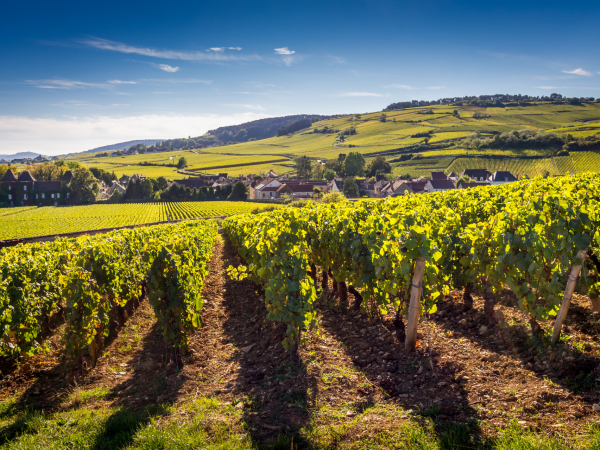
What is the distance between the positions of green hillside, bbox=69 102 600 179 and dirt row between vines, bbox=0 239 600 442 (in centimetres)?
9360

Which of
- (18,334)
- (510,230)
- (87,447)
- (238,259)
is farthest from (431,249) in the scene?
(238,259)

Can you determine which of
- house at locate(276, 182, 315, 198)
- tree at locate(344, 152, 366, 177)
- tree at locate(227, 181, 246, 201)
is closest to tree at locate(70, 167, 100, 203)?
tree at locate(227, 181, 246, 201)

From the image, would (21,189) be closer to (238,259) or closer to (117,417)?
(238,259)

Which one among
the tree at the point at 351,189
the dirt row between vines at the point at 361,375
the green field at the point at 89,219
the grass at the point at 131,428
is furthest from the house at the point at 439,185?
the grass at the point at 131,428

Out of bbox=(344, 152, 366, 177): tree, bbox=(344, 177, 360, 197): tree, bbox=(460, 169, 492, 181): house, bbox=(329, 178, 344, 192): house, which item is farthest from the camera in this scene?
bbox=(344, 152, 366, 177): tree

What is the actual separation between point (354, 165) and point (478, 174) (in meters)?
38.7

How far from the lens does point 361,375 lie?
5566mm

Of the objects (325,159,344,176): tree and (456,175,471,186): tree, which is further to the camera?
(325,159,344,176): tree

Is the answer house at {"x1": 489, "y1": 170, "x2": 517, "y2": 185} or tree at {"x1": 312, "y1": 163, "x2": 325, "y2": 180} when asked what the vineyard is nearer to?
house at {"x1": 489, "y1": 170, "x2": 517, "y2": 185}

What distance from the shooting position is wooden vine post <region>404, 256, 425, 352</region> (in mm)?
5703

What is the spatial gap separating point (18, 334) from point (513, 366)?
955cm

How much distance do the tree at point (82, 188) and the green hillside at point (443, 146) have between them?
133ft

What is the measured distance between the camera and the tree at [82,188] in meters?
88.8

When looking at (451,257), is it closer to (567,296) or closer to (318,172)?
(567,296)
